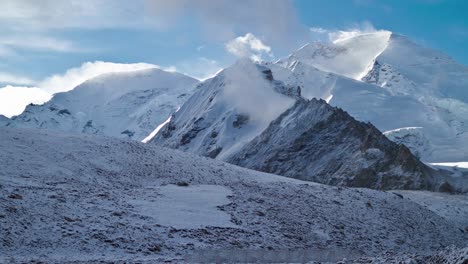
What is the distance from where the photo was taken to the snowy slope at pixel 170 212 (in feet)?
Answer: 72.2

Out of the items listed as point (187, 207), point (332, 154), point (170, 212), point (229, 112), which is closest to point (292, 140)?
point (332, 154)

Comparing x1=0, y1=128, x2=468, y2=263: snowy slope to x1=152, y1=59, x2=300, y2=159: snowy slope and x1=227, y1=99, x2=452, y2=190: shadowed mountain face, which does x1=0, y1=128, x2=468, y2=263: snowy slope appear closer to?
x1=227, y1=99, x2=452, y2=190: shadowed mountain face

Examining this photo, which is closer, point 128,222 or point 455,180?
point 128,222

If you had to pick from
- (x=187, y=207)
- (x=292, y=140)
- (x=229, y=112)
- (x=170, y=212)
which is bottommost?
(x=170, y=212)

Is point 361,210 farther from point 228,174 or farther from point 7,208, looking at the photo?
point 7,208

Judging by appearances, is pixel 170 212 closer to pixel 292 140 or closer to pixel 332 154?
pixel 332 154

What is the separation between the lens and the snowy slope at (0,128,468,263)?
22016mm

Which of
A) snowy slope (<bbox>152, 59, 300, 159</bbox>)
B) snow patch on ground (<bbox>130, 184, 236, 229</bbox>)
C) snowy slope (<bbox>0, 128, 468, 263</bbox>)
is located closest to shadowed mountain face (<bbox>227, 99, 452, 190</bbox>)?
snowy slope (<bbox>152, 59, 300, 159</bbox>)

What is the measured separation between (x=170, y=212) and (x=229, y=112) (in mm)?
79750

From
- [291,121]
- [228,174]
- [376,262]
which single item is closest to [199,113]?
[291,121]

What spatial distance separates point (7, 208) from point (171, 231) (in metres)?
6.76

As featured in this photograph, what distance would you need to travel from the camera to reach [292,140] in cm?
7712

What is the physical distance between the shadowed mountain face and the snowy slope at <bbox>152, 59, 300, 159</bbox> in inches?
343

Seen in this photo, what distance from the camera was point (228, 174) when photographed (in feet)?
130
